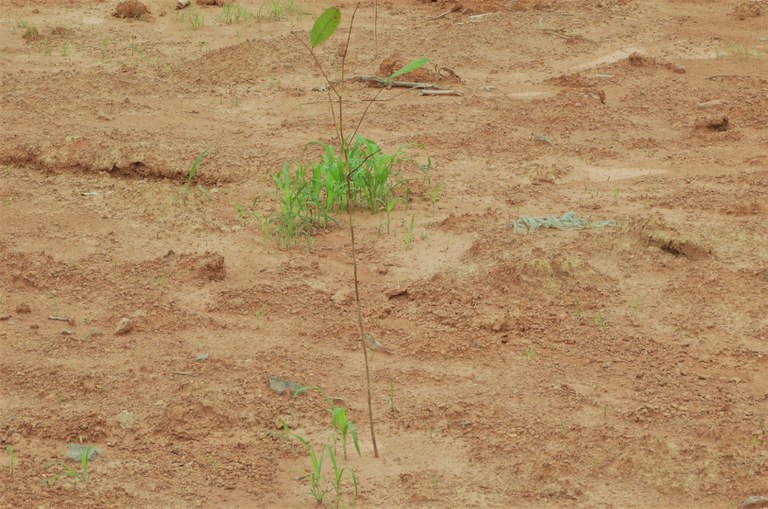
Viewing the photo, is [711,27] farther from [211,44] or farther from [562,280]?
[562,280]

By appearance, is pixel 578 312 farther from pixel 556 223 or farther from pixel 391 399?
pixel 391 399

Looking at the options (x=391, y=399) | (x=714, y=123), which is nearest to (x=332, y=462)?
(x=391, y=399)

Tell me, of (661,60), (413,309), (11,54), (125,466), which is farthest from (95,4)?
(125,466)

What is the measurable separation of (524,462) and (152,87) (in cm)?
473

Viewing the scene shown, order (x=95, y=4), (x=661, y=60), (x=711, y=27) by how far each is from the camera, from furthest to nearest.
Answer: (x=95, y=4) → (x=711, y=27) → (x=661, y=60)

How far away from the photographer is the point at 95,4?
32.2 ft

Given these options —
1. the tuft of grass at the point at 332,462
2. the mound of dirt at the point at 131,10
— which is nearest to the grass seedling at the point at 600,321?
the tuft of grass at the point at 332,462

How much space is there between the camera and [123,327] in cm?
456

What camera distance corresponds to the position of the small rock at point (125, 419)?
3916 millimetres

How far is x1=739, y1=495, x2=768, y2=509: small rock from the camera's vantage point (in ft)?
11.2

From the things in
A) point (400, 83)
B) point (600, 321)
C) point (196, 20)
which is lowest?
point (600, 321)

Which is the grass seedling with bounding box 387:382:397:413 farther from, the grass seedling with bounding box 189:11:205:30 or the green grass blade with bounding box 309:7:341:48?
the grass seedling with bounding box 189:11:205:30

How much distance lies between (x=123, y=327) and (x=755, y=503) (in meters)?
2.46

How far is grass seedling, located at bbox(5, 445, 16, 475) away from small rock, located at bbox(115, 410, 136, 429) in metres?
0.36
